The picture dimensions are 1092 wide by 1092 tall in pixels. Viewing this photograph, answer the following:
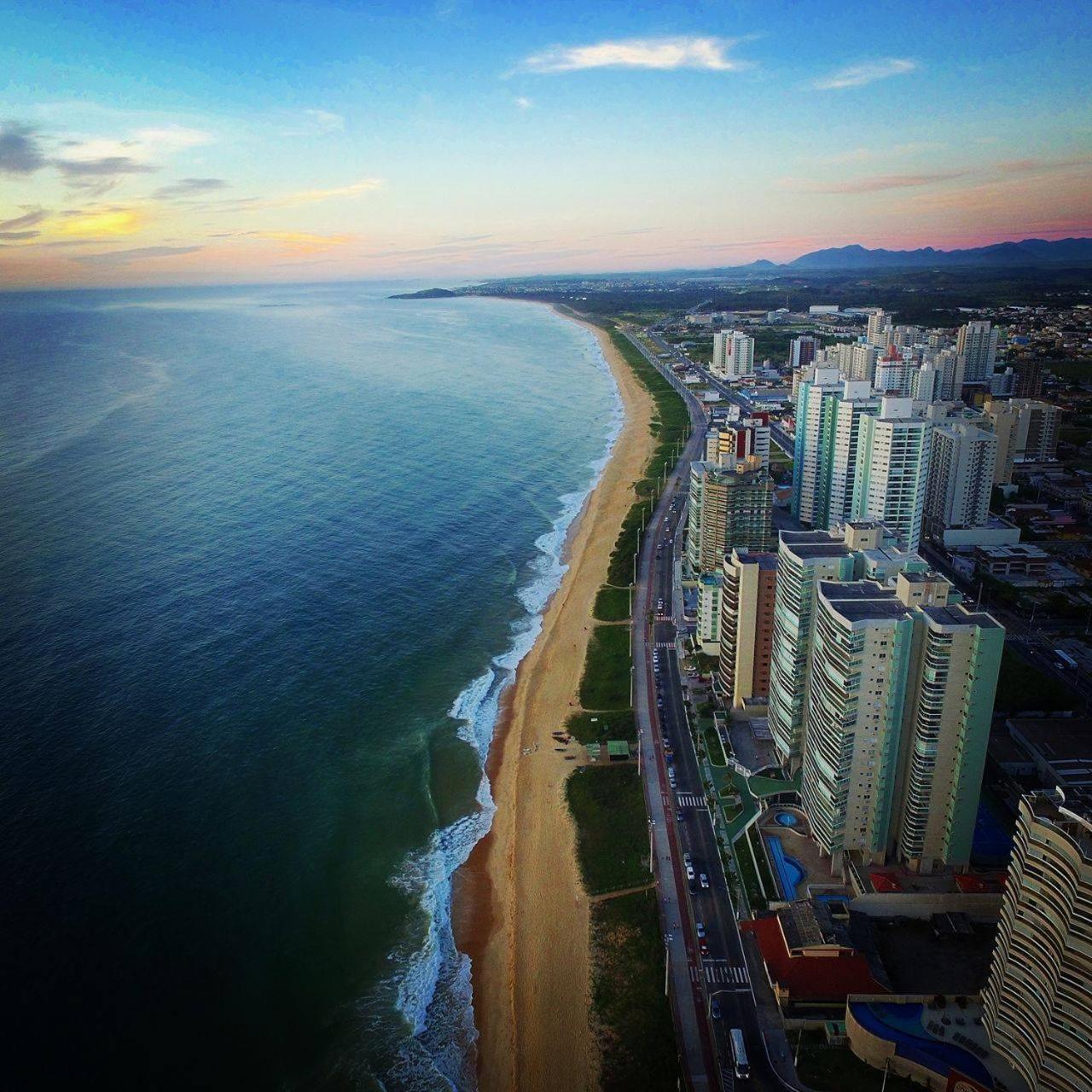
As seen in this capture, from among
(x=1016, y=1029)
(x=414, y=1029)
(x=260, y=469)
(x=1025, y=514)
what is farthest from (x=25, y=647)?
(x=1025, y=514)

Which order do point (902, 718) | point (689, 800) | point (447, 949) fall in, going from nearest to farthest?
point (902, 718) → point (447, 949) → point (689, 800)

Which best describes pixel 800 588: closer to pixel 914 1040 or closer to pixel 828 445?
pixel 914 1040

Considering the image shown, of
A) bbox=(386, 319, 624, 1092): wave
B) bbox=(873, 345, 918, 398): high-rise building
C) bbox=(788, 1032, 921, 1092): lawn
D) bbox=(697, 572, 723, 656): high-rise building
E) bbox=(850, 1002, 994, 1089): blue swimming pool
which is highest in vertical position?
bbox=(873, 345, 918, 398): high-rise building

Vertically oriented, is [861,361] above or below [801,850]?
above

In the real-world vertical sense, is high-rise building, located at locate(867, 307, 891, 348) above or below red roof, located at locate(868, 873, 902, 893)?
above

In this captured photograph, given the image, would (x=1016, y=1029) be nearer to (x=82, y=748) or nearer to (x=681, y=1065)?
(x=681, y=1065)

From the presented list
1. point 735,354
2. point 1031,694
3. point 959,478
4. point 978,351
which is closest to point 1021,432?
point 959,478

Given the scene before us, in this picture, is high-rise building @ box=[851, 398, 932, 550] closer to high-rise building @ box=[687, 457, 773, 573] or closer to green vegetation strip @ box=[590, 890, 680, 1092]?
high-rise building @ box=[687, 457, 773, 573]

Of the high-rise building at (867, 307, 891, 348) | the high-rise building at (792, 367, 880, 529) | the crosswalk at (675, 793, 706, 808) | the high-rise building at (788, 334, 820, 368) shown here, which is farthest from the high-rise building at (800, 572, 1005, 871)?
the high-rise building at (788, 334, 820, 368)
